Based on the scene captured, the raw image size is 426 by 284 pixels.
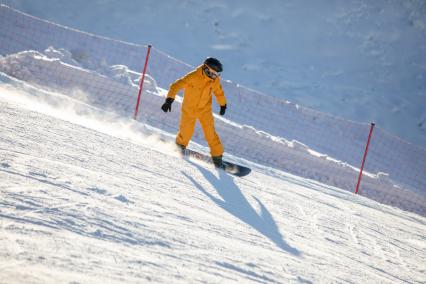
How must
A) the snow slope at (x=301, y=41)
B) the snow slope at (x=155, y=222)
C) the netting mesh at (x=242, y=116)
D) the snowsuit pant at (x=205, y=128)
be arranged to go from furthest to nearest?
the snow slope at (x=301, y=41), the netting mesh at (x=242, y=116), the snowsuit pant at (x=205, y=128), the snow slope at (x=155, y=222)

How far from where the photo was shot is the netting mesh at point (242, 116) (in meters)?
10.3

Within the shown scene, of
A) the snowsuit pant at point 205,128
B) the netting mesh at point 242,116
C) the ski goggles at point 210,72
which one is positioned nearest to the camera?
the ski goggles at point 210,72

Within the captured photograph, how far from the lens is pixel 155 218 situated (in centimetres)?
325

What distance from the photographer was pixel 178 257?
2.71m

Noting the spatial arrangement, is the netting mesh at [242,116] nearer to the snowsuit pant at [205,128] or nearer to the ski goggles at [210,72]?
the snowsuit pant at [205,128]

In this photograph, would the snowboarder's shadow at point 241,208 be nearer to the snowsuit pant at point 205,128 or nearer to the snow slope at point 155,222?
the snow slope at point 155,222

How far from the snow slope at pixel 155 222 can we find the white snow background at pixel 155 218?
12 millimetres

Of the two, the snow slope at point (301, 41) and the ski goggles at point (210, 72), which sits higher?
the snow slope at point (301, 41)

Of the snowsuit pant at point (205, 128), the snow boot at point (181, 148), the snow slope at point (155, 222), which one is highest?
→ the snowsuit pant at point (205, 128)

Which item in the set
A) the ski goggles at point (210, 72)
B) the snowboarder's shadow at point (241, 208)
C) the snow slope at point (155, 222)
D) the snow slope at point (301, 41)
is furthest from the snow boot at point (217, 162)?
the snow slope at point (301, 41)

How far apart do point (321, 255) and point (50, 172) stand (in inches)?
91.4

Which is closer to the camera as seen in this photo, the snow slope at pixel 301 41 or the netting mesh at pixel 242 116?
the netting mesh at pixel 242 116

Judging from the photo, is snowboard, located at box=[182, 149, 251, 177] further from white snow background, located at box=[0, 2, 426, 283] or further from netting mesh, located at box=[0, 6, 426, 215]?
netting mesh, located at box=[0, 6, 426, 215]

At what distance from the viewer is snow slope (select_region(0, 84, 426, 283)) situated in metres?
2.41
